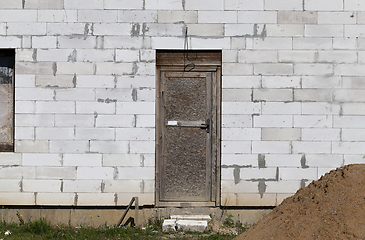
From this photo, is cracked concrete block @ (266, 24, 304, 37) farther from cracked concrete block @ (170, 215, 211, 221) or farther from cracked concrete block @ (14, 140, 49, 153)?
cracked concrete block @ (14, 140, 49, 153)

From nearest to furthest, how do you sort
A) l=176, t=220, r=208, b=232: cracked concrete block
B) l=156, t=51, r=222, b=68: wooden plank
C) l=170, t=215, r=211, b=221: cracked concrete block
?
l=176, t=220, r=208, b=232: cracked concrete block < l=170, t=215, r=211, b=221: cracked concrete block < l=156, t=51, r=222, b=68: wooden plank

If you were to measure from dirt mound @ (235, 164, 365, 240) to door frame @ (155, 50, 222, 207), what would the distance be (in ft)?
5.30

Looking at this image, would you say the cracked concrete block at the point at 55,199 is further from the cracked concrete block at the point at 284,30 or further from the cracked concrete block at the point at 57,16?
the cracked concrete block at the point at 284,30

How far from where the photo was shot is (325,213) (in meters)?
3.12

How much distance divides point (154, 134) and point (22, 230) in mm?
2376

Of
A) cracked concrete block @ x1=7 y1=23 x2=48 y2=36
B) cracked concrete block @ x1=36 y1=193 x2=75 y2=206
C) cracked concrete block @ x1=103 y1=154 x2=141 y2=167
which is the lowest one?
cracked concrete block @ x1=36 y1=193 x2=75 y2=206

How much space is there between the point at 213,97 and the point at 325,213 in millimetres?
2555

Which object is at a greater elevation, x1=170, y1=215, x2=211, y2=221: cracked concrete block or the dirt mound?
the dirt mound

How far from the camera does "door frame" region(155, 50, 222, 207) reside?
202 inches

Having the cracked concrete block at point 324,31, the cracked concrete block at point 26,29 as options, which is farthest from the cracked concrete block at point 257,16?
the cracked concrete block at point 26,29

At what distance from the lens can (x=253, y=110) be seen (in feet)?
16.6

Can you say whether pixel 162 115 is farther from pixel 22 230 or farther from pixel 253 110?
pixel 22 230

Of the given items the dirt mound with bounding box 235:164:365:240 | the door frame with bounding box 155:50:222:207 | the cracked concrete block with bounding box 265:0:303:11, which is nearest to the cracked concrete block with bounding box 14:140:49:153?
the door frame with bounding box 155:50:222:207

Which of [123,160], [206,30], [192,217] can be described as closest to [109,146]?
[123,160]
